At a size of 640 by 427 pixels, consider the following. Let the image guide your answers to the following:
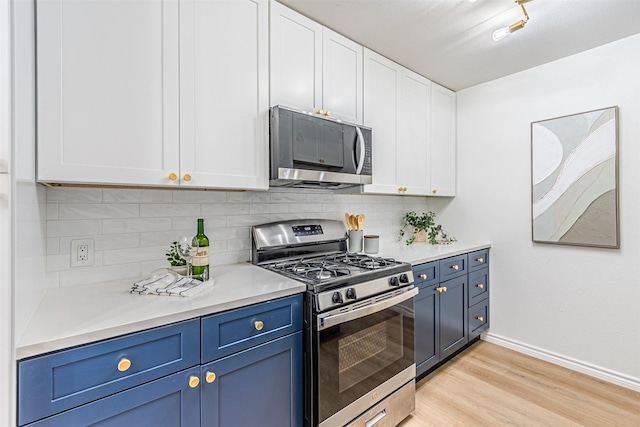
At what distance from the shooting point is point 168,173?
1.38 meters

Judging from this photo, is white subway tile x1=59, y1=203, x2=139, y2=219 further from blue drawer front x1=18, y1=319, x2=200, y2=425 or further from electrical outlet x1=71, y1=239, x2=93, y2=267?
blue drawer front x1=18, y1=319, x2=200, y2=425

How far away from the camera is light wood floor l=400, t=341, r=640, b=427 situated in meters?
1.86

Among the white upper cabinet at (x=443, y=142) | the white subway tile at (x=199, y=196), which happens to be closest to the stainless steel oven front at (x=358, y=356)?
the white subway tile at (x=199, y=196)

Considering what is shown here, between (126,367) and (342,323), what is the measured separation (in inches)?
35.4

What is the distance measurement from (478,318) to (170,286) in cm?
260

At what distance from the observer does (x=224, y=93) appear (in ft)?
5.04

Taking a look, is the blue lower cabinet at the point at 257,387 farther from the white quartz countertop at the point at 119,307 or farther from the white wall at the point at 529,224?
the white wall at the point at 529,224

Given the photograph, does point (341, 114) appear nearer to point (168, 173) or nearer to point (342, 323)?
point (168, 173)

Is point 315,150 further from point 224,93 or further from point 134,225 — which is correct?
point 134,225

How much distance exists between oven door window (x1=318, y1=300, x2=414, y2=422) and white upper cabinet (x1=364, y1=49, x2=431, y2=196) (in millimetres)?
963

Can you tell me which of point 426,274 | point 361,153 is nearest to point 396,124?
point 361,153

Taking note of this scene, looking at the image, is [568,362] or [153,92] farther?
[568,362]

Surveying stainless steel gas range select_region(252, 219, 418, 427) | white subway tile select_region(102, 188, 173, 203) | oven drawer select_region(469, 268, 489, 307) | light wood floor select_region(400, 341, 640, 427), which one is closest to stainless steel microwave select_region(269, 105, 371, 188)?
stainless steel gas range select_region(252, 219, 418, 427)

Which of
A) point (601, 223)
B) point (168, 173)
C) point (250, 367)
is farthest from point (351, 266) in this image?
point (601, 223)
